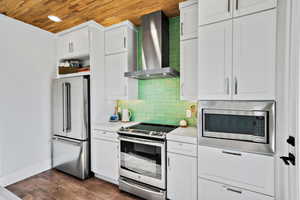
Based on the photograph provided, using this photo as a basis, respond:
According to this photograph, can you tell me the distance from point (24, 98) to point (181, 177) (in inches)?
119

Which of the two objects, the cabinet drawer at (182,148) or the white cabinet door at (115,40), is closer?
the cabinet drawer at (182,148)

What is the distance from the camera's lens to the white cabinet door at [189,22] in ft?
6.76

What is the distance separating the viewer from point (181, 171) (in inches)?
73.0

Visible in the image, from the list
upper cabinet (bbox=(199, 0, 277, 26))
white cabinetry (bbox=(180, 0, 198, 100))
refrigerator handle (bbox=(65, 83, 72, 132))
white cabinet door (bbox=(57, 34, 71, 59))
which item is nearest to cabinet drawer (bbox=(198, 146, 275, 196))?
white cabinetry (bbox=(180, 0, 198, 100))

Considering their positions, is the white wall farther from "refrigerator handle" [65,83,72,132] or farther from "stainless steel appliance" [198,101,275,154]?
"stainless steel appliance" [198,101,275,154]

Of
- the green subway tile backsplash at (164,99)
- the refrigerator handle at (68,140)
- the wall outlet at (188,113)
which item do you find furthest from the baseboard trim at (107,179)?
the wall outlet at (188,113)

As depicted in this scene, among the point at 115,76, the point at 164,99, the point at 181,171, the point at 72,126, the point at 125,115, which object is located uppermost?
the point at 115,76

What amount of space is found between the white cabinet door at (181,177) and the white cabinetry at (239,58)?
833 millimetres

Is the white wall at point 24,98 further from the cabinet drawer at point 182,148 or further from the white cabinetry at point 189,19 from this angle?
the white cabinetry at point 189,19

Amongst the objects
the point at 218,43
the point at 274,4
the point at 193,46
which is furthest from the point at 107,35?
the point at 274,4

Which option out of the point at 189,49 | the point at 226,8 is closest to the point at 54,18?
the point at 189,49

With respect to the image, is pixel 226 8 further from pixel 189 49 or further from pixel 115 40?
pixel 115 40

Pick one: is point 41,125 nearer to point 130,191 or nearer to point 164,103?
point 130,191

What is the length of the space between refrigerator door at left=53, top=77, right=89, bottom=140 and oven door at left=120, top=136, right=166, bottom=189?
87 cm
